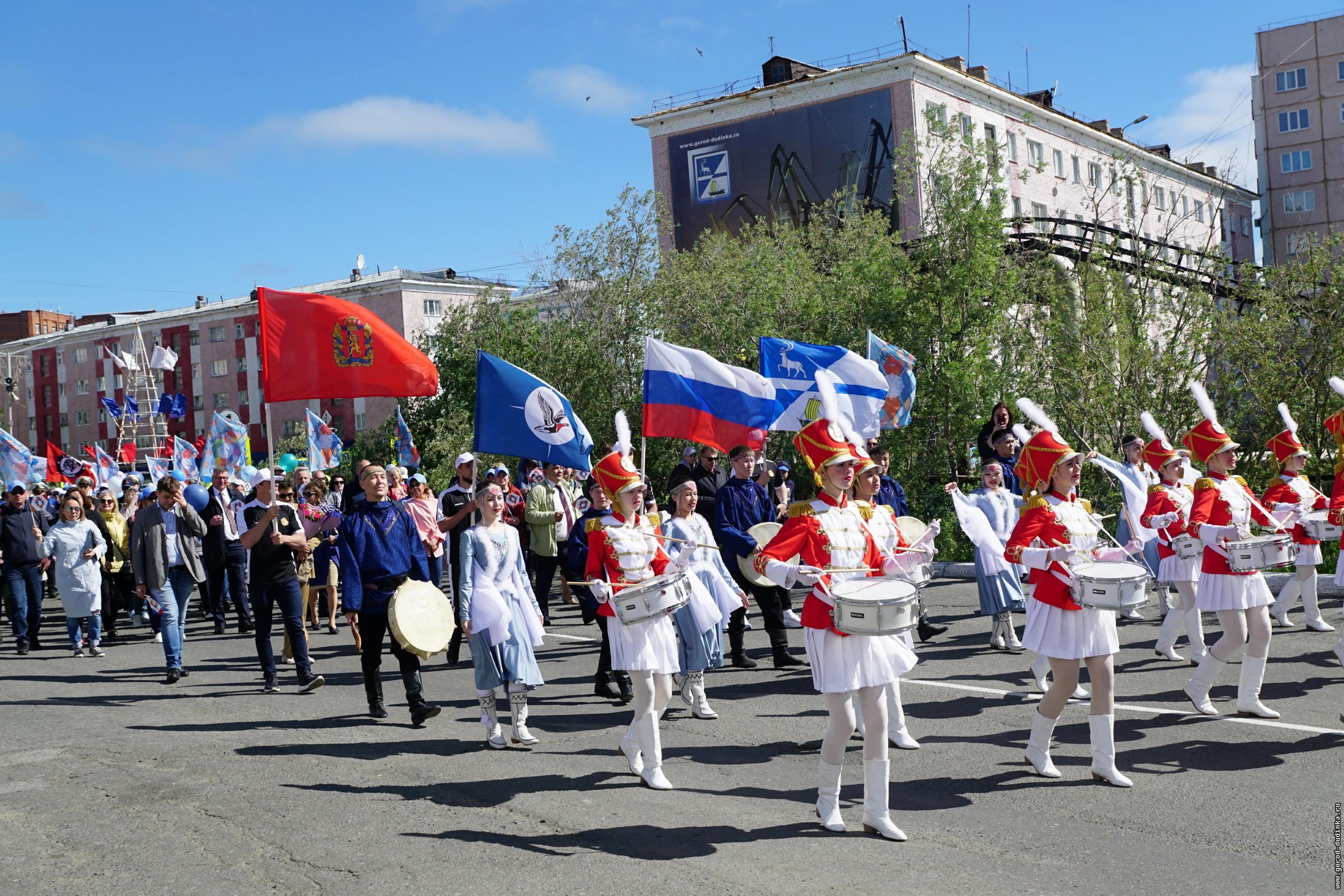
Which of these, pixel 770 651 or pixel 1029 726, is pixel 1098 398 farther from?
pixel 1029 726

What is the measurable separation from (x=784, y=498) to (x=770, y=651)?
3414mm

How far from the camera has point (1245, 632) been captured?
28.6 feet

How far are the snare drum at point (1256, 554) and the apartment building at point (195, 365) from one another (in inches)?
2516

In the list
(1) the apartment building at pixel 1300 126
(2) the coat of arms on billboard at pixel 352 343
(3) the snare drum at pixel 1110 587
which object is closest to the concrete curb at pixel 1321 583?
(3) the snare drum at pixel 1110 587

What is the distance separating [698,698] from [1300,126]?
254ft

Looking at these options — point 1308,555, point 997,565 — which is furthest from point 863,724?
point 1308,555

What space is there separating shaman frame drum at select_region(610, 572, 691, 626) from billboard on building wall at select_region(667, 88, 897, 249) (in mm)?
42121

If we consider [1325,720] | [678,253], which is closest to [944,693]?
[1325,720]

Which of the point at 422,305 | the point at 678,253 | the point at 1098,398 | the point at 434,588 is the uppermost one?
the point at 422,305

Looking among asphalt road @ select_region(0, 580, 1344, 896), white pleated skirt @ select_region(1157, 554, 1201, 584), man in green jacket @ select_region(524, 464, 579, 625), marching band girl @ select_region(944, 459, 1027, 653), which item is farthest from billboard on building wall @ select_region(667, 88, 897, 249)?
asphalt road @ select_region(0, 580, 1344, 896)

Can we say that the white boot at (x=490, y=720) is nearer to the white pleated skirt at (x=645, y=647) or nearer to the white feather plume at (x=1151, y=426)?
the white pleated skirt at (x=645, y=647)

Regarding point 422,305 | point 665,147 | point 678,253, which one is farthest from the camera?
point 422,305

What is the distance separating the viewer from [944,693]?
1014cm

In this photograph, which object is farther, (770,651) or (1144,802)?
(770,651)
